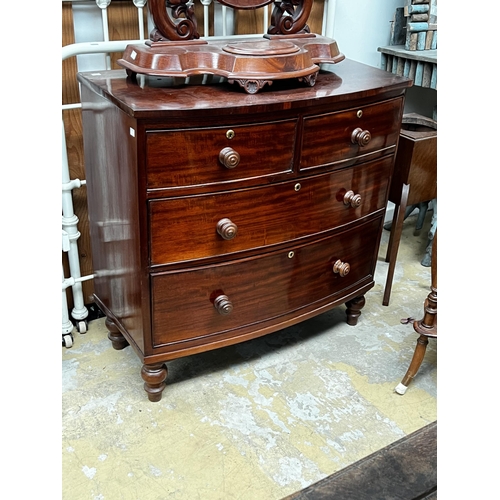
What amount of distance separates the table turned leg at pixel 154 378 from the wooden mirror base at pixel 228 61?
0.95m

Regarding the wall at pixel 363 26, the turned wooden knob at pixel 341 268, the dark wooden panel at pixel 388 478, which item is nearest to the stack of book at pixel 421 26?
the wall at pixel 363 26

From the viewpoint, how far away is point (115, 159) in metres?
1.76

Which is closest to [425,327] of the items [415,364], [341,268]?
[415,364]

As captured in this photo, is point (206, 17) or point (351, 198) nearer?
point (351, 198)

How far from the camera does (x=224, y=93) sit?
1727mm

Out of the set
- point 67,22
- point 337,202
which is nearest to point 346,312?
point 337,202

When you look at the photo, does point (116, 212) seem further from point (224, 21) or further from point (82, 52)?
point (224, 21)

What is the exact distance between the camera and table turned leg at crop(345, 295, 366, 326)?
2.44 meters

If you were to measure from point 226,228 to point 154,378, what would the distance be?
599 mm

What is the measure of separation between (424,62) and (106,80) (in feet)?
5.10

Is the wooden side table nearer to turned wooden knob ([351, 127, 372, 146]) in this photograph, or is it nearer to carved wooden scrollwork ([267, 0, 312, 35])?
turned wooden knob ([351, 127, 372, 146])

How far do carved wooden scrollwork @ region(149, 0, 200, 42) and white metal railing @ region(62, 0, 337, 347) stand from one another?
0.22 metres

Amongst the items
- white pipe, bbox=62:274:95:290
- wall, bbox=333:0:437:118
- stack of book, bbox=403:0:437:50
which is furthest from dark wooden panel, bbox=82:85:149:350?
stack of book, bbox=403:0:437:50

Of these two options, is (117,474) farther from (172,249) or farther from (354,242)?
(354,242)
